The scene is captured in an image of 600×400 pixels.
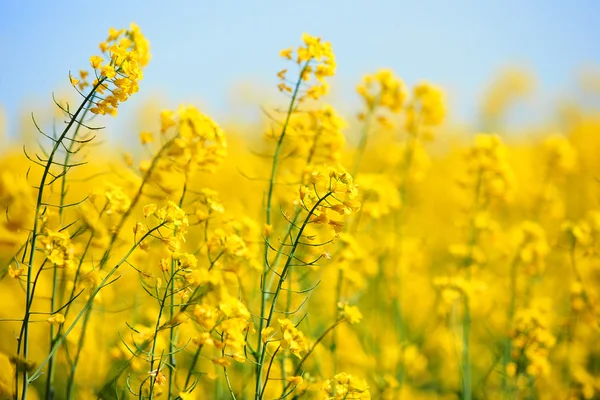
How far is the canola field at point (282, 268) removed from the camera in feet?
6.18

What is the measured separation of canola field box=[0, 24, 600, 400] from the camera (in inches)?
74.2

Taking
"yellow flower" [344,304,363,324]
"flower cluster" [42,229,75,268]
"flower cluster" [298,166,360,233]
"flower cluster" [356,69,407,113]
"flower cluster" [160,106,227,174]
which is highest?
"flower cluster" [356,69,407,113]

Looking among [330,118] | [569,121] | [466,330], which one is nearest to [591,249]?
[466,330]

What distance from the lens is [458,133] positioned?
1841 cm

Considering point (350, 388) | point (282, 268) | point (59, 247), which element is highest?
point (282, 268)

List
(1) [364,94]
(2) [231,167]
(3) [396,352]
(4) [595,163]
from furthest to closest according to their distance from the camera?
(4) [595,163]
(2) [231,167]
(3) [396,352]
(1) [364,94]

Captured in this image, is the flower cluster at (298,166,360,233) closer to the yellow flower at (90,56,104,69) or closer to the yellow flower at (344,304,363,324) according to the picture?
the yellow flower at (344,304,363,324)

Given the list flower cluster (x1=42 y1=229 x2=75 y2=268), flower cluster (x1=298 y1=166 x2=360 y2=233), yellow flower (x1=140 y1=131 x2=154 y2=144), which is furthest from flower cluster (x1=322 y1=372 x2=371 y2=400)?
yellow flower (x1=140 y1=131 x2=154 y2=144)

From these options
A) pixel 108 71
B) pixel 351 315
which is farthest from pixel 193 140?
pixel 351 315

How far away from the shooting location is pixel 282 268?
3287 mm

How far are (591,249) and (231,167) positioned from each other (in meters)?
6.35

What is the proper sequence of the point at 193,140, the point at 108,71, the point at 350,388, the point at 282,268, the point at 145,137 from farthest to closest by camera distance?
the point at 282,268, the point at 145,137, the point at 193,140, the point at 350,388, the point at 108,71

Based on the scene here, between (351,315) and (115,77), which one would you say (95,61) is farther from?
(351,315)

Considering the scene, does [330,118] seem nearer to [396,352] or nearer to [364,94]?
[364,94]
